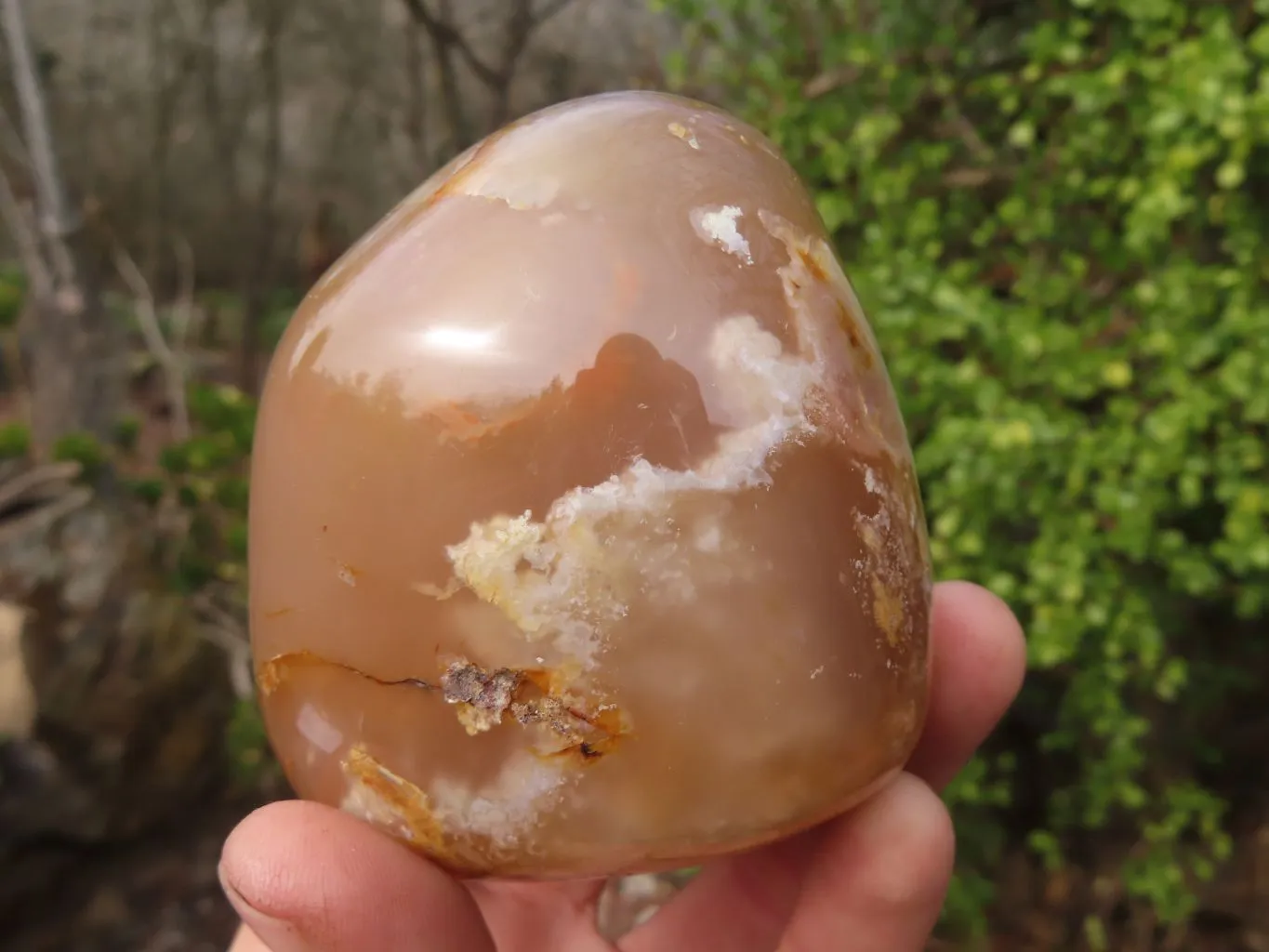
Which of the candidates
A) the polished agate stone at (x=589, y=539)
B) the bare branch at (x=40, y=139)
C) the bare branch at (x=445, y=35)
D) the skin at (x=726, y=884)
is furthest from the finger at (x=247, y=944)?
the bare branch at (x=445, y=35)

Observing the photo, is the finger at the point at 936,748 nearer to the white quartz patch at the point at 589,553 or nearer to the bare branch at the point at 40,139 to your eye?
the white quartz patch at the point at 589,553

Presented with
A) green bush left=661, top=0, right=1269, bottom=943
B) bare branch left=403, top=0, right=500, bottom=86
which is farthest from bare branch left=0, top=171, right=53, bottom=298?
green bush left=661, top=0, right=1269, bottom=943

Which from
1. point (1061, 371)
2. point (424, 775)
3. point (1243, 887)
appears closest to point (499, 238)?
point (424, 775)

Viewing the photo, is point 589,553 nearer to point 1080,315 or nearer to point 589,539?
point 589,539

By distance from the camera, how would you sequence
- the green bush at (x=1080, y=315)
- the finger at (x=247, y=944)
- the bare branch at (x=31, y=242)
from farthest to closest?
the bare branch at (x=31, y=242) < the green bush at (x=1080, y=315) < the finger at (x=247, y=944)

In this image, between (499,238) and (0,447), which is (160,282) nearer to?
(0,447)

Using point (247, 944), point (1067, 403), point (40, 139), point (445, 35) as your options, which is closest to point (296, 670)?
point (247, 944)
